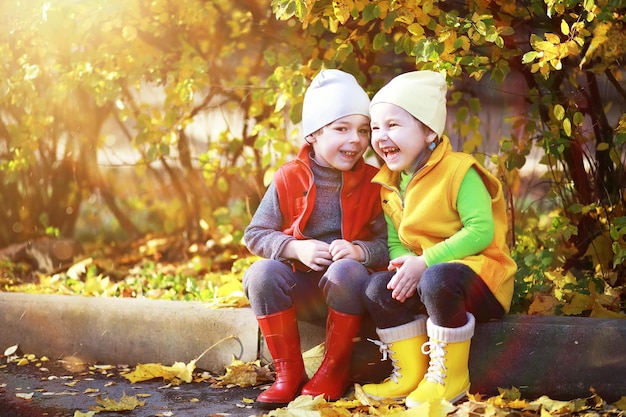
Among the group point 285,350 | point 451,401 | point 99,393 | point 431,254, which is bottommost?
point 451,401

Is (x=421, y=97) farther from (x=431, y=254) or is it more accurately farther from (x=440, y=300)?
(x=440, y=300)

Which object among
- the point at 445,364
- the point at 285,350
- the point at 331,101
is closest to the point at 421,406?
the point at 445,364

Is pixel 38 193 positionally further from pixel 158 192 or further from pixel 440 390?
pixel 440 390

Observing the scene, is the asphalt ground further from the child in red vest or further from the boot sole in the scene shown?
the boot sole

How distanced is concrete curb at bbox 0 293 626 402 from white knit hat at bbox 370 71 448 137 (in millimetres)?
793

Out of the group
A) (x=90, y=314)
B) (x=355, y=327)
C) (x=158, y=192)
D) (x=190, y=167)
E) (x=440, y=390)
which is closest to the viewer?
(x=440, y=390)

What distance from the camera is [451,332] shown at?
2910 mm

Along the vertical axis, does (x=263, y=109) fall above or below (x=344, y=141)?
above

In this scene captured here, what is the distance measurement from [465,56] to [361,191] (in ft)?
2.18

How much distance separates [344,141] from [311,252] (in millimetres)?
449

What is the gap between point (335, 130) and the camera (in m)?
3.24

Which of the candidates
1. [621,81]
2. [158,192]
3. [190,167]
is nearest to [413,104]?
[621,81]

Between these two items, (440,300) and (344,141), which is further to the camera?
(344,141)

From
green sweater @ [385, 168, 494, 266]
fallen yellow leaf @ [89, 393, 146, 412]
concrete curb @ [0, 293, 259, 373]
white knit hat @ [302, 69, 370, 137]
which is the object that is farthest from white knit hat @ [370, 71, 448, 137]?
fallen yellow leaf @ [89, 393, 146, 412]
